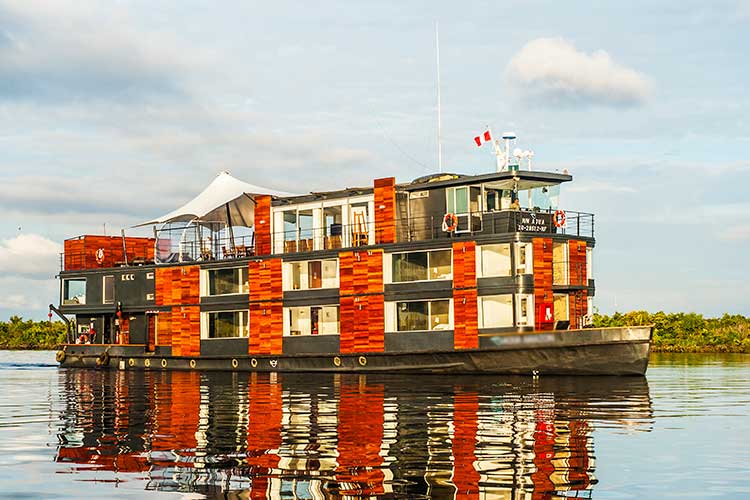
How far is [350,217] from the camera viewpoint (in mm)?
39594

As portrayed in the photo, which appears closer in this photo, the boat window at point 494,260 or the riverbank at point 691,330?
the boat window at point 494,260

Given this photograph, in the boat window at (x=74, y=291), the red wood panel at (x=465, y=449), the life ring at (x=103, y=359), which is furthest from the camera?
the boat window at (x=74, y=291)

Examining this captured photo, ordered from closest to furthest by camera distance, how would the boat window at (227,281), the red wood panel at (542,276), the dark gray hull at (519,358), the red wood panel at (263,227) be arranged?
the dark gray hull at (519,358) → the red wood panel at (542,276) → the red wood panel at (263,227) → the boat window at (227,281)

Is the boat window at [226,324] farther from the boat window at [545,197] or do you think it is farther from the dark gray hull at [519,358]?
the boat window at [545,197]

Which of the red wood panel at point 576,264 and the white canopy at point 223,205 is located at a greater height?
the white canopy at point 223,205

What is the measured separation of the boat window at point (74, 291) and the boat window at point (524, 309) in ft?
77.1

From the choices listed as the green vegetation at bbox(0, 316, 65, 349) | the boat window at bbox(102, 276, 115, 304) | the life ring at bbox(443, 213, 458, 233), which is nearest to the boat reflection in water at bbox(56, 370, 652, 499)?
the life ring at bbox(443, 213, 458, 233)

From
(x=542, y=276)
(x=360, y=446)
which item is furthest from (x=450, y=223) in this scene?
(x=360, y=446)

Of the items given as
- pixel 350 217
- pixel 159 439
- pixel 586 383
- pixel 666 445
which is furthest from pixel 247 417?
pixel 350 217

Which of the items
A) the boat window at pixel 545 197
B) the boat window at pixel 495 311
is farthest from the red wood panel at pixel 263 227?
the boat window at pixel 545 197

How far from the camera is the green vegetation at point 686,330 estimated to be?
201 ft

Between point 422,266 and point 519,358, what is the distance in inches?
211

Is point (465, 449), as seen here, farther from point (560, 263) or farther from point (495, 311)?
point (560, 263)

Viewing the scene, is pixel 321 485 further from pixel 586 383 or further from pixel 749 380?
pixel 749 380
